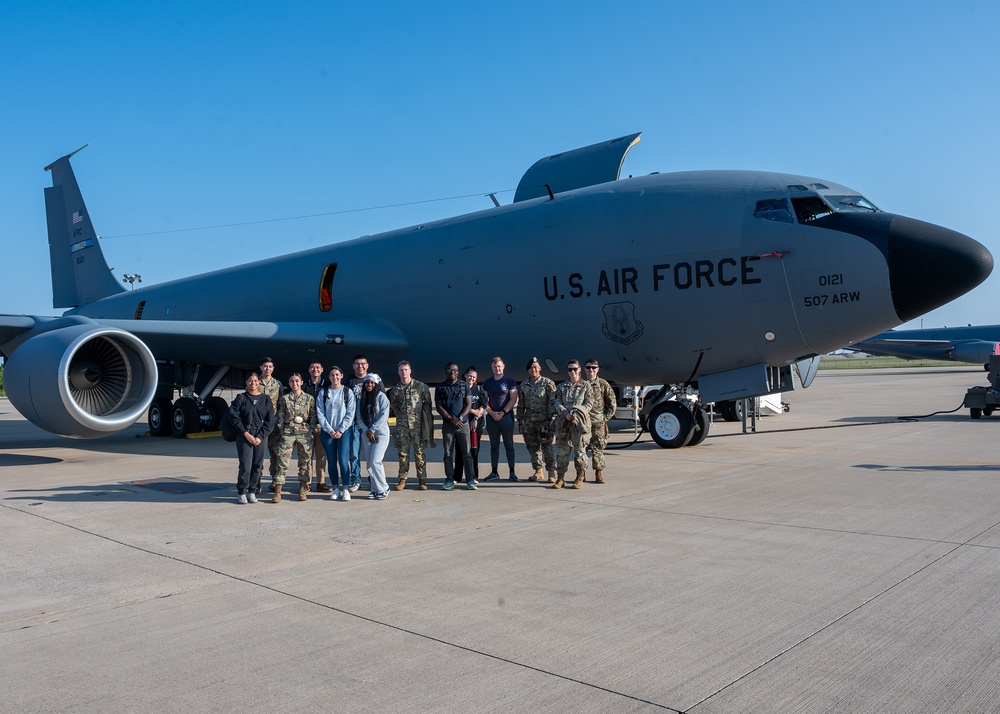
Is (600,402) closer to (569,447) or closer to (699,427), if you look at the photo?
(569,447)

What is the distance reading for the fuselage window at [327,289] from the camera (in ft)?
51.2

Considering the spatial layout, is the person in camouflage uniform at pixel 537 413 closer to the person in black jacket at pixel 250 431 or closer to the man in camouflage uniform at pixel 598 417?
the man in camouflage uniform at pixel 598 417

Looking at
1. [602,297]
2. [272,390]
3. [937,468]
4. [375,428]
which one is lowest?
[937,468]

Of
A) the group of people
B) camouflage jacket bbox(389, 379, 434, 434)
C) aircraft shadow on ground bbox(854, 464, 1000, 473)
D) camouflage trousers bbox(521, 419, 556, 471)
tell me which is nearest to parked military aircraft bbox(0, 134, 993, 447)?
aircraft shadow on ground bbox(854, 464, 1000, 473)

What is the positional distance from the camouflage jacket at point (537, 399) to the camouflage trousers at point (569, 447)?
499 millimetres

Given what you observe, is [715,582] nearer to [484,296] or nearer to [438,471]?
[438,471]

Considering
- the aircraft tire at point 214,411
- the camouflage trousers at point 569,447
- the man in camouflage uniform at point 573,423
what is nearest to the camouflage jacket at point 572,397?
the man in camouflage uniform at point 573,423

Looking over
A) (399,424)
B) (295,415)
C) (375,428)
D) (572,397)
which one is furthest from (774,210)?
(295,415)

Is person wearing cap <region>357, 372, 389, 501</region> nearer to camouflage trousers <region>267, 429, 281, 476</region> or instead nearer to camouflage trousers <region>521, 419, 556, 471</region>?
camouflage trousers <region>267, 429, 281, 476</region>

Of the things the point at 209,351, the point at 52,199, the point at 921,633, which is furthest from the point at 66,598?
the point at 52,199

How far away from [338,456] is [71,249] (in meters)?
18.3

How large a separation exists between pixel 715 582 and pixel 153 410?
612 inches

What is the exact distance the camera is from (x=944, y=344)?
49062 mm

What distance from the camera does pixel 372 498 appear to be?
849cm
